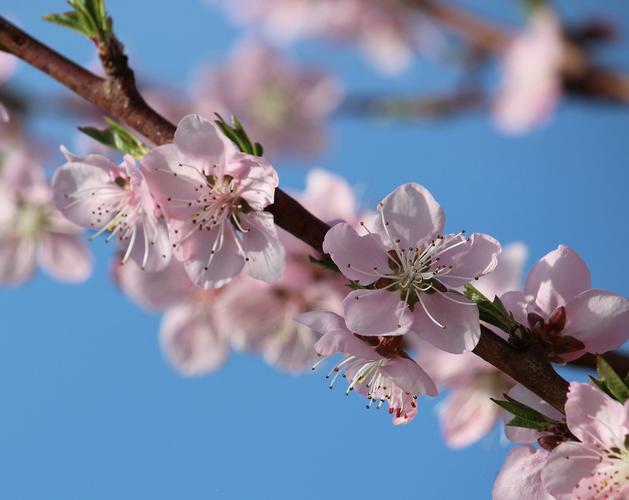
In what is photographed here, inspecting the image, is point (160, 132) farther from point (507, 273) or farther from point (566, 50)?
point (566, 50)

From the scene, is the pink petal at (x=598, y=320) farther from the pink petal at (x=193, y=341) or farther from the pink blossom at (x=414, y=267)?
the pink petal at (x=193, y=341)

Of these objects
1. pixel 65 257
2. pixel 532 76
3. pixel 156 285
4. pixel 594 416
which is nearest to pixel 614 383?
pixel 594 416

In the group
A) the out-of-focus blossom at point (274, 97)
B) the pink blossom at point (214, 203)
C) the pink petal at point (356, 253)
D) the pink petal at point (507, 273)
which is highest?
the out-of-focus blossom at point (274, 97)

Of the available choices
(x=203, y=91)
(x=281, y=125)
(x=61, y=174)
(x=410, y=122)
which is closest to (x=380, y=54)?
(x=281, y=125)

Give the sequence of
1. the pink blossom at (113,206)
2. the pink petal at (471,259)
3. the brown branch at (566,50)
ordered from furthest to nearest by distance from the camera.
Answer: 1. the brown branch at (566,50)
2. the pink blossom at (113,206)
3. the pink petal at (471,259)

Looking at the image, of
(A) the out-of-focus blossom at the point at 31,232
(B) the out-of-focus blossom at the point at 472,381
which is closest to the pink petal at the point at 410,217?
(B) the out-of-focus blossom at the point at 472,381

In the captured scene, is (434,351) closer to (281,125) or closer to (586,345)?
(586,345)
